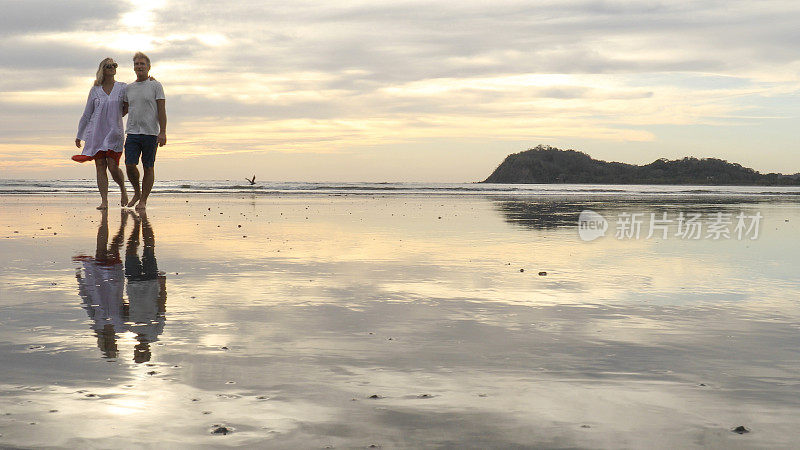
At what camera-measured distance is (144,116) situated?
14.2 meters

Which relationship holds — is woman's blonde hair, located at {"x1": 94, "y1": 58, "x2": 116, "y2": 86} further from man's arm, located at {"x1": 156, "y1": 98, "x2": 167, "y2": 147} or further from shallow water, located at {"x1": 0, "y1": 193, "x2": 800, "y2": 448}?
shallow water, located at {"x1": 0, "y1": 193, "x2": 800, "y2": 448}

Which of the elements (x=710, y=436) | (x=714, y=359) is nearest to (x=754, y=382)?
(x=714, y=359)

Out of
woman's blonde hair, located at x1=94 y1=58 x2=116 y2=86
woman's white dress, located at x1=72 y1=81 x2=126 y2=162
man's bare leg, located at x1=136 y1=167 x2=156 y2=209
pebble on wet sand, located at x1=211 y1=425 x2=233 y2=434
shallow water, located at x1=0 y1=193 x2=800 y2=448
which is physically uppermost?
woman's blonde hair, located at x1=94 y1=58 x2=116 y2=86

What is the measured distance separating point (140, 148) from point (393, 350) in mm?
11683

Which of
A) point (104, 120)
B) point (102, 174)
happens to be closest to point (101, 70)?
point (104, 120)

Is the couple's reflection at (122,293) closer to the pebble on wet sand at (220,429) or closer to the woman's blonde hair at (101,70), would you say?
the pebble on wet sand at (220,429)

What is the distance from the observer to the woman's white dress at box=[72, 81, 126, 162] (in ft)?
47.4

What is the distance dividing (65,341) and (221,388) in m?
1.20

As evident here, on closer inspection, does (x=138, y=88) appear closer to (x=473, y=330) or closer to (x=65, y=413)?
(x=473, y=330)

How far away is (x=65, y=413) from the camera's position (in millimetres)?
2803

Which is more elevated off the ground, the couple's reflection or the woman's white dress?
the woman's white dress

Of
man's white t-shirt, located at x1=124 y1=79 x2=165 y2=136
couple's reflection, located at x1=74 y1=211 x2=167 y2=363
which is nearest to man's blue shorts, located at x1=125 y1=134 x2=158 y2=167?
man's white t-shirt, located at x1=124 y1=79 x2=165 y2=136

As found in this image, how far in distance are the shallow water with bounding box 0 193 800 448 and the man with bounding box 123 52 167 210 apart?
6.31 metres

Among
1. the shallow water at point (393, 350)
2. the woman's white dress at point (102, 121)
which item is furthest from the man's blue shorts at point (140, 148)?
the shallow water at point (393, 350)
